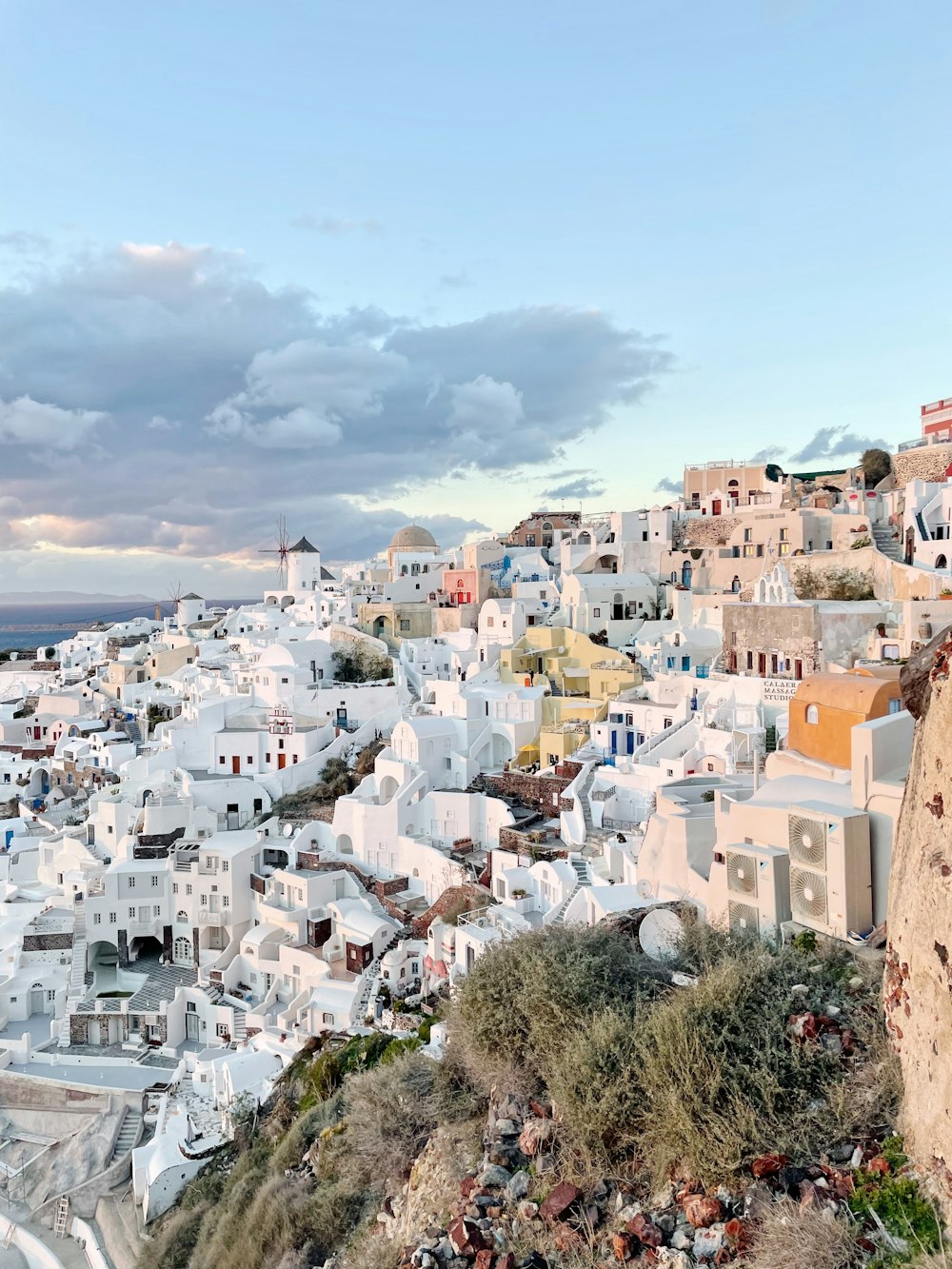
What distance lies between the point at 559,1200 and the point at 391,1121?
2784mm

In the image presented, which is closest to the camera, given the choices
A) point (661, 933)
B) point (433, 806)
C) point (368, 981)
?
point (661, 933)

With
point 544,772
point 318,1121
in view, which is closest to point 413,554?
point 544,772

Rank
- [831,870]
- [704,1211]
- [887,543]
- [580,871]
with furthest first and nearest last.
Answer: [887,543] < [580,871] < [831,870] < [704,1211]

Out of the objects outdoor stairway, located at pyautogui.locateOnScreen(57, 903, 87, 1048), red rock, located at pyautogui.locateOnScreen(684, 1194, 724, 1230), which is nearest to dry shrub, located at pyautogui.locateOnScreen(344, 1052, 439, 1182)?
red rock, located at pyautogui.locateOnScreen(684, 1194, 724, 1230)

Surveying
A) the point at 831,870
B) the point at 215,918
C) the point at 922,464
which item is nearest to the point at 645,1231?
the point at 831,870

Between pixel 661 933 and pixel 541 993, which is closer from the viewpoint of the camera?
pixel 541 993

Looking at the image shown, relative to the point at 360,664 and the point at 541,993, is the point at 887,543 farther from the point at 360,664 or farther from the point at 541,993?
the point at 541,993

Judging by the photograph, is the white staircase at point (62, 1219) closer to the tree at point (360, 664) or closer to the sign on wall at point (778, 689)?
the sign on wall at point (778, 689)

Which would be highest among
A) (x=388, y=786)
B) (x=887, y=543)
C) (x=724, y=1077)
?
(x=887, y=543)

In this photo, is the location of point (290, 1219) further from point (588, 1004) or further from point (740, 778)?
point (740, 778)

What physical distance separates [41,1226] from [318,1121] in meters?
7.98

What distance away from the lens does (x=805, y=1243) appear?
3.75m

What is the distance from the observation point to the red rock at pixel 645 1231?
4293mm

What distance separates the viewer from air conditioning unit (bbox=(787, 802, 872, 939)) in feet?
21.5
